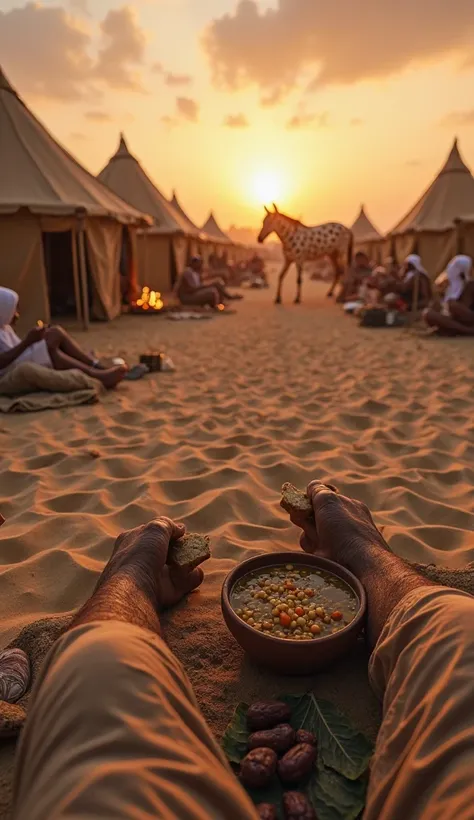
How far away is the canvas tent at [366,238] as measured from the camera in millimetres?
19223

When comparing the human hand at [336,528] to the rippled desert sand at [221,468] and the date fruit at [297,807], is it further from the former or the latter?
the date fruit at [297,807]

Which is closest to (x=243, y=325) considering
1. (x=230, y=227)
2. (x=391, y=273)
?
(x=391, y=273)

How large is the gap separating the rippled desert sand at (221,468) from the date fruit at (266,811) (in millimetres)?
304

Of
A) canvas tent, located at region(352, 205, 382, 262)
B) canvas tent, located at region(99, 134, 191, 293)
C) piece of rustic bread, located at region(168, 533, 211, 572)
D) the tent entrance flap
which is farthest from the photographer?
canvas tent, located at region(352, 205, 382, 262)

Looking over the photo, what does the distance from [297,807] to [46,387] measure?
3902 millimetres

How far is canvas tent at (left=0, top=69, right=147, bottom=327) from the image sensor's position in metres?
8.02

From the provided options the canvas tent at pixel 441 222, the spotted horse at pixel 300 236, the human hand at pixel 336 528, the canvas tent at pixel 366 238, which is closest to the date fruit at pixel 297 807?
the human hand at pixel 336 528

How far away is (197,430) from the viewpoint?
369 cm

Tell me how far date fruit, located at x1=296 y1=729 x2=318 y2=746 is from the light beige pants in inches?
8.4

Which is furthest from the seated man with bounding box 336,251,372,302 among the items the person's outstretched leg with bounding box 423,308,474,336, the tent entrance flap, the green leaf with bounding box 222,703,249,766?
the green leaf with bounding box 222,703,249,766

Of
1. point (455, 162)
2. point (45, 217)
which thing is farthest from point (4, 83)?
point (455, 162)

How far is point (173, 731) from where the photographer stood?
3.10 feet

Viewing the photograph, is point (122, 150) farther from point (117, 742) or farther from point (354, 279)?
point (117, 742)

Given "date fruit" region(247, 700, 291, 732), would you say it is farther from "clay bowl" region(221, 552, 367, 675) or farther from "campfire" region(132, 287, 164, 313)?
"campfire" region(132, 287, 164, 313)
